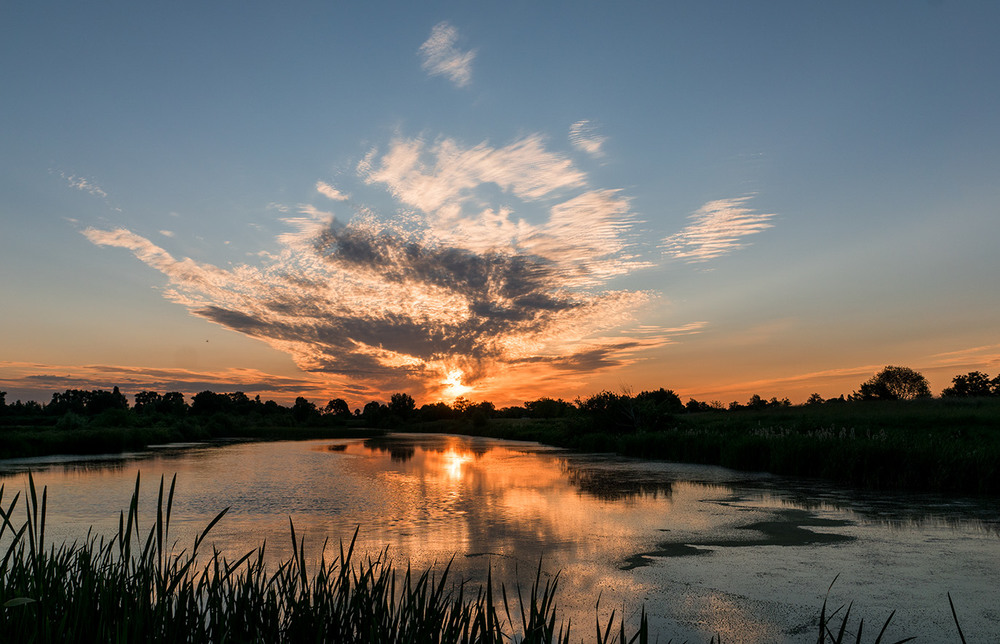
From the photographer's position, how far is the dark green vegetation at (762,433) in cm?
1193

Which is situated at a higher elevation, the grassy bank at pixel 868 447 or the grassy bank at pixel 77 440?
the grassy bank at pixel 868 447

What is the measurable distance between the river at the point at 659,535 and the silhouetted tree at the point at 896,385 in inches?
2264

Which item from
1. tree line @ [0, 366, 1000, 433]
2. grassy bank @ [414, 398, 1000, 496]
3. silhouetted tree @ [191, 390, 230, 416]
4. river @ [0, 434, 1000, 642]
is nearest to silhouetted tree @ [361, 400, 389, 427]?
tree line @ [0, 366, 1000, 433]

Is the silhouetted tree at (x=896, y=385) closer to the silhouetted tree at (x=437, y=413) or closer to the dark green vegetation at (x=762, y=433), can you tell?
the dark green vegetation at (x=762, y=433)

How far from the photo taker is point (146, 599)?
2549 mm

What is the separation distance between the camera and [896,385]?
207 feet

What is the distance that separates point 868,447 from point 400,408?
85.2 metres

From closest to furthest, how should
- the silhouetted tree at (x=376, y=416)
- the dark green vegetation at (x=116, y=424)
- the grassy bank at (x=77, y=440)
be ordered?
the grassy bank at (x=77, y=440)
the dark green vegetation at (x=116, y=424)
the silhouetted tree at (x=376, y=416)

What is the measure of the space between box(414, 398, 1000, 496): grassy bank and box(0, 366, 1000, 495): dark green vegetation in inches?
1.0

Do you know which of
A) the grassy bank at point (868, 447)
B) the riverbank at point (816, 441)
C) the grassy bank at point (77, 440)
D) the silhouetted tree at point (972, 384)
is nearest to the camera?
the grassy bank at point (868, 447)

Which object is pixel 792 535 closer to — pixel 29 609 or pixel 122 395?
pixel 29 609

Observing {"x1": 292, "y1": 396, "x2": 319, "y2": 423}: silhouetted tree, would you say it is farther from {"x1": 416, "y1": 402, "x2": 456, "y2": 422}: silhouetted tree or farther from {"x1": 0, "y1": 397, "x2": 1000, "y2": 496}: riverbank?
{"x1": 0, "y1": 397, "x2": 1000, "y2": 496}: riverbank

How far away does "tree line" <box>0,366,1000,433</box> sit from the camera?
28.3 metres

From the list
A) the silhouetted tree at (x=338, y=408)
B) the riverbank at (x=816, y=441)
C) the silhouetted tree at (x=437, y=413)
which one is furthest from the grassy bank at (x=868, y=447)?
the silhouetted tree at (x=338, y=408)
